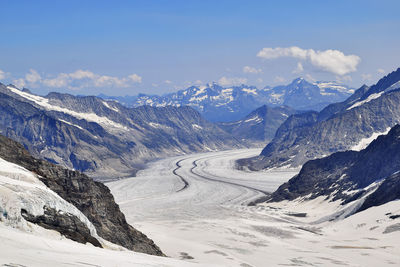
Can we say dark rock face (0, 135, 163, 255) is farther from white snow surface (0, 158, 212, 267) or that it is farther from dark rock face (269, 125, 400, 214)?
dark rock face (269, 125, 400, 214)


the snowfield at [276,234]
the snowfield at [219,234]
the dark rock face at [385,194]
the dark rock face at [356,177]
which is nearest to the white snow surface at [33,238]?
the snowfield at [219,234]

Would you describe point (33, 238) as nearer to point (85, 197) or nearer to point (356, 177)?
point (85, 197)

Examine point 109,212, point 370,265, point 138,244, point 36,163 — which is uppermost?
point 36,163

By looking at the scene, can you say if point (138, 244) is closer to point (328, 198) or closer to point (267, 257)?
point (267, 257)

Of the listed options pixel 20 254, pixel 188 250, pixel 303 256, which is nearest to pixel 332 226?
pixel 303 256

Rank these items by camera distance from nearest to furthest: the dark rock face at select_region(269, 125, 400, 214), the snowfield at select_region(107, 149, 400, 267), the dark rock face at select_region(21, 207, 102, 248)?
the dark rock face at select_region(21, 207, 102, 248)
the snowfield at select_region(107, 149, 400, 267)
the dark rock face at select_region(269, 125, 400, 214)

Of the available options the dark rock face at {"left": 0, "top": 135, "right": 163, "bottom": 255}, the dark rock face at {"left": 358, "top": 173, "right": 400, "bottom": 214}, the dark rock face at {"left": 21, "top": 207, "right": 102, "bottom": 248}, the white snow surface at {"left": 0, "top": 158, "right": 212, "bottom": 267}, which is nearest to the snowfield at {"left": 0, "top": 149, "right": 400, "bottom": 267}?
the white snow surface at {"left": 0, "top": 158, "right": 212, "bottom": 267}
